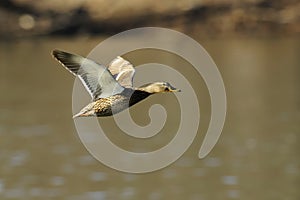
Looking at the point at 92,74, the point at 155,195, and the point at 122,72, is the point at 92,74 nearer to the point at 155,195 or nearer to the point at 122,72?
the point at 122,72

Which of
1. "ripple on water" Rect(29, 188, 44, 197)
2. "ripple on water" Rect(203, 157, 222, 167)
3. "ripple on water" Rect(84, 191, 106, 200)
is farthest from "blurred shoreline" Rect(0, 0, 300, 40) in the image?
"ripple on water" Rect(84, 191, 106, 200)

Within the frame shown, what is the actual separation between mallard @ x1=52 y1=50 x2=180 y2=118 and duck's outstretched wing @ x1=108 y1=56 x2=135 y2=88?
22 centimetres

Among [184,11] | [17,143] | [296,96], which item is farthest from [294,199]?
[184,11]

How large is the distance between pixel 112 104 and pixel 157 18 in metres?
16.8

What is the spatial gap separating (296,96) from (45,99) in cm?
381

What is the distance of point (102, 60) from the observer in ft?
58.3

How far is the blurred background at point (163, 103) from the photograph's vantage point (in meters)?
10.6

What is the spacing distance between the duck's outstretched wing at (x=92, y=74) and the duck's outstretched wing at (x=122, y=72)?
294 millimetres

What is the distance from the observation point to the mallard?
5.58 m

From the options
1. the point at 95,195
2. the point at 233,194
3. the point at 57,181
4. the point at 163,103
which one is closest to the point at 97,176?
the point at 57,181

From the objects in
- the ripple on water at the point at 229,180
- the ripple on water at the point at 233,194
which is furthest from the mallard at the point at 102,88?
the ripple on water at the point at 229,180

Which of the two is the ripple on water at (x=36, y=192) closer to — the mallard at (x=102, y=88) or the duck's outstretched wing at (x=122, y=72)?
the duck's outstretched wing at (x=122, y=72)

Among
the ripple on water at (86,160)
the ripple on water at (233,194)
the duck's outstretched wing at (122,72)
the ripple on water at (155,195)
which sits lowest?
the duck's outstretched wing at (122,72)

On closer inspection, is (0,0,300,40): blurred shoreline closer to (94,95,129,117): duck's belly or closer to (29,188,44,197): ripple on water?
(29,188,44,197): ripple on water
